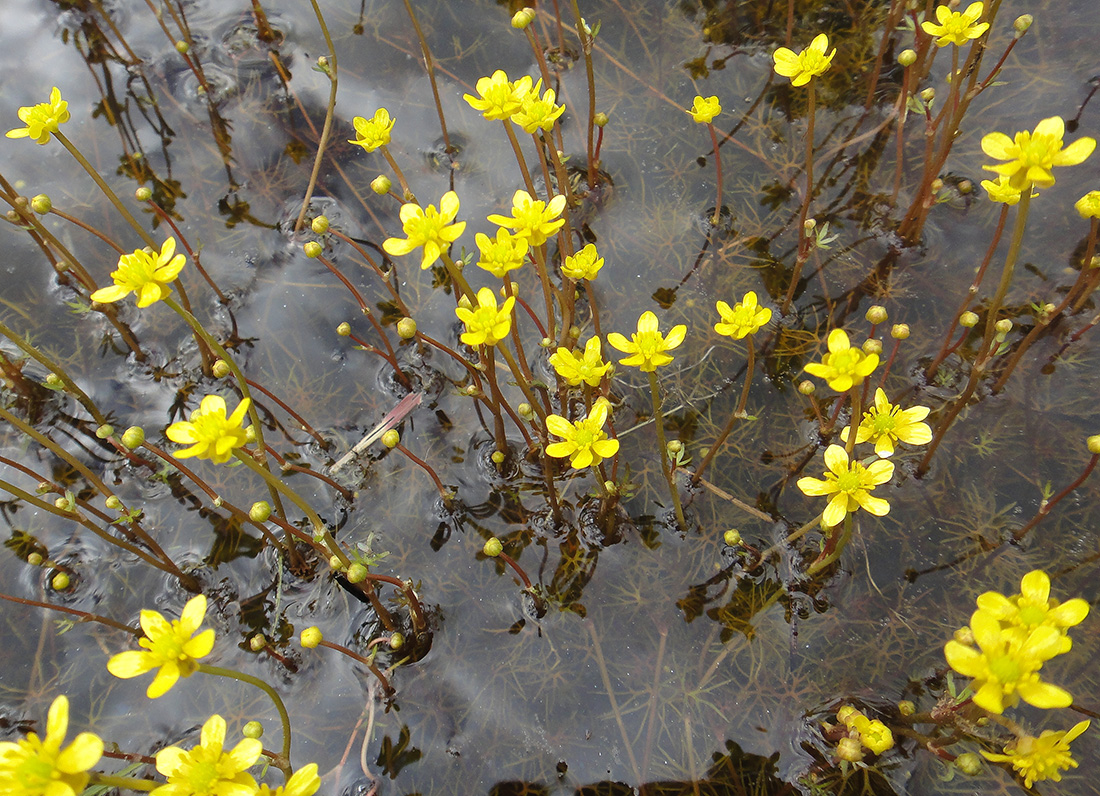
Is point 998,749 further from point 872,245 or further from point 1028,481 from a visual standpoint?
point 872,245

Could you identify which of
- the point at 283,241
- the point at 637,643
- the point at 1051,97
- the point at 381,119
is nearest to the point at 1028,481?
the point at 637,643

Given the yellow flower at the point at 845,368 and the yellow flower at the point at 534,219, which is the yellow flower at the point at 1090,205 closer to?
the yellow flower at the point at 845,368

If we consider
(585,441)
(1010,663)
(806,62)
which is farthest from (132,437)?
(806,62)

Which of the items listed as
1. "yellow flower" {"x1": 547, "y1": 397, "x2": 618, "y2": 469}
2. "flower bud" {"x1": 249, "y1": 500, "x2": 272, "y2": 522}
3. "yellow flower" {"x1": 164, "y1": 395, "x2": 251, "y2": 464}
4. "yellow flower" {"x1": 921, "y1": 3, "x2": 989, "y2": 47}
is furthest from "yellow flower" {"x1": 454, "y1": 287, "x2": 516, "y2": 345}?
"yellow flower" {"x1": 921, "y1": 3, "x2": 989, "y2": 47}

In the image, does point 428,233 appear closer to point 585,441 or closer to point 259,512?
point 585,441

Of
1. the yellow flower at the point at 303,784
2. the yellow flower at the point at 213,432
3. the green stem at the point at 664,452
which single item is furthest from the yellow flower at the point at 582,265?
the yellow flower at the point at 303,784

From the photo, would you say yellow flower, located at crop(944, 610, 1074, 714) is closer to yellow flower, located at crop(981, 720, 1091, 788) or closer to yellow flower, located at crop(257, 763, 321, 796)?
yellow flower, located at crop(981, 720, 1091, 788)
